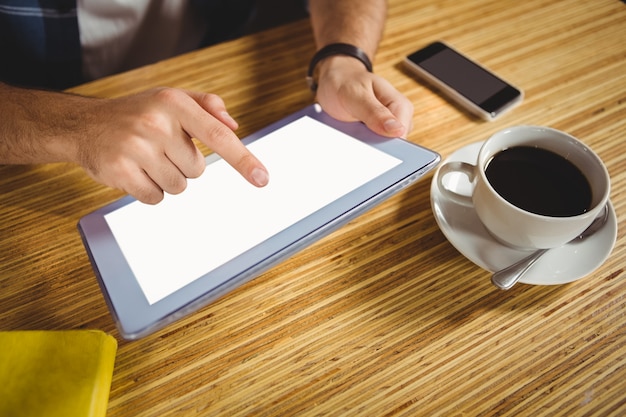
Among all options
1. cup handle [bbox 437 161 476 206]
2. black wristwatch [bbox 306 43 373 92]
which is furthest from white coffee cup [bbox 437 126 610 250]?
black wristwatch [bbox 306 43 373 92]

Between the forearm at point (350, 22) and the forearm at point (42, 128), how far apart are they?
39 cm

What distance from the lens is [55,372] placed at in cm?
40

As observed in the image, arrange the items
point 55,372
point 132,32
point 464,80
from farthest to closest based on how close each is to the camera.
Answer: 1. point 132,32
2. point 464,80
3. point 55,372

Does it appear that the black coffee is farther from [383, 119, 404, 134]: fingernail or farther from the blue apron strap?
the blue apron strap

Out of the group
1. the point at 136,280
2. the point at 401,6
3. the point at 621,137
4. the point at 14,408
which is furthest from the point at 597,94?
the point at 14,408

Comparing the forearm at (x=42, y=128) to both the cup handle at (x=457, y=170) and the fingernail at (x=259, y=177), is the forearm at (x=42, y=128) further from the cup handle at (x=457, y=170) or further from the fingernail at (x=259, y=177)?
the cup handle at (x=457, y=170)

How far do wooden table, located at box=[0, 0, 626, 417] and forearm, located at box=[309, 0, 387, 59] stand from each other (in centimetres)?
18

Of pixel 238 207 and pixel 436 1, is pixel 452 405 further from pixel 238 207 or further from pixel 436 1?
pixel 436 1

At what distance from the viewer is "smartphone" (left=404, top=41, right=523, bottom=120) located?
65 cm

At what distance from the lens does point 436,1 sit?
832 millimetres

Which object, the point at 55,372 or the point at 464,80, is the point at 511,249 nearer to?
the point at 464,80

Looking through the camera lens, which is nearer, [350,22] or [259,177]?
[259,177]

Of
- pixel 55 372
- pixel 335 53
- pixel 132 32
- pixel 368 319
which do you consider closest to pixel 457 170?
pixel 368 319

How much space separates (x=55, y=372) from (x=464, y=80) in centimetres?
64
